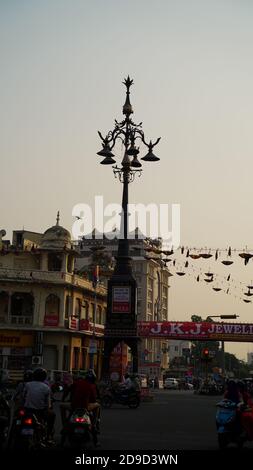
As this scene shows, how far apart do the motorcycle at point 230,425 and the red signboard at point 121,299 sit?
21401 millimetres

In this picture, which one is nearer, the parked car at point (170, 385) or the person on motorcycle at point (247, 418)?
the person on motorcycle at point (247, 418)

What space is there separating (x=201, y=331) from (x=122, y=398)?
29.2 metres

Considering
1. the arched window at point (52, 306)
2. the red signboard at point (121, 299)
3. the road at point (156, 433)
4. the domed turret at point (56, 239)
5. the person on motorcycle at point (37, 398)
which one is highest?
the domed turret at point (56, 239)

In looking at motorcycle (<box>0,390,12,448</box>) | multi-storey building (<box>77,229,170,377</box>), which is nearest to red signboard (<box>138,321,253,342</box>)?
multi-storey building (<box>77,229,170,377</box>)

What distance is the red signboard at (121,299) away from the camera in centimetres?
3422

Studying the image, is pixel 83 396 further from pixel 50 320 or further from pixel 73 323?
pixel 73 323

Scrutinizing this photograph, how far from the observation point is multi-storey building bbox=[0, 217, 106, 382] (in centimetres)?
5106

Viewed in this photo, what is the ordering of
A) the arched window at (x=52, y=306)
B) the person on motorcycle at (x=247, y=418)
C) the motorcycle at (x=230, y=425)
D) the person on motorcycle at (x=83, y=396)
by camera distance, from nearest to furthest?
the person on motorcycle at (x=83, y=396) → the person on motorcycle at (x=247, y=418) → the motorcycle at (x=230, y=425) → the arched window at (x=52, y=306)

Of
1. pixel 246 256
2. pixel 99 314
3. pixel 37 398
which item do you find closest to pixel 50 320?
pixel 99 314

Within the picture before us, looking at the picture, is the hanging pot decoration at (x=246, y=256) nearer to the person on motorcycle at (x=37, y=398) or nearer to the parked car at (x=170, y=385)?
the person on motorcycle at (x=37, y=398)

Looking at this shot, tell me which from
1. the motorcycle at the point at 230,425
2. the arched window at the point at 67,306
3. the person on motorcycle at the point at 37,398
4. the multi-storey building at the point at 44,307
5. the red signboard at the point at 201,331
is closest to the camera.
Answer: the person on motorcycle at the point at 37,398

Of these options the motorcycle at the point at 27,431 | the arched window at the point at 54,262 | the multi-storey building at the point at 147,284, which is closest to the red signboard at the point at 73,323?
the arched window at the point at 54,262
